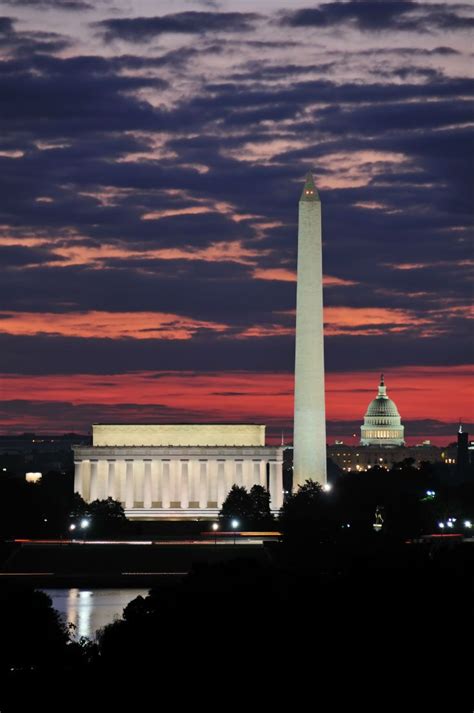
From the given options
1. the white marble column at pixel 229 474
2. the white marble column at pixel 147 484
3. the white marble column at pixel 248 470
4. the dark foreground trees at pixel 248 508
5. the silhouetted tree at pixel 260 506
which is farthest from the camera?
the white marble column at pixel 248 470

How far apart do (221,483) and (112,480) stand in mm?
8599

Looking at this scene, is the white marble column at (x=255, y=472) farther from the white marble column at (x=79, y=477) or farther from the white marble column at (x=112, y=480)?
the white marble column at (x=79, y=477)

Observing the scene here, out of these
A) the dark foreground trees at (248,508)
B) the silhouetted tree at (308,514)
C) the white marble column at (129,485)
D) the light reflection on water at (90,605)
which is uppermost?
the white marble column at (129,485)

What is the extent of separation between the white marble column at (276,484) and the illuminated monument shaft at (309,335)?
24338 mm

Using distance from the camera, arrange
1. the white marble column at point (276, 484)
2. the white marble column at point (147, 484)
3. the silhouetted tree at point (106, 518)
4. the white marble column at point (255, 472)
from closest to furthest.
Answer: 1. the silhouetted tree at point (106, 518)
2. the white marble column at point (147, 484)
3. the white marble column at point (255, 472)
4. the white marble column at point (276, 484)

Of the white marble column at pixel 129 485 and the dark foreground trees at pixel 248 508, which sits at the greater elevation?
the white marble column at pixel 129 485

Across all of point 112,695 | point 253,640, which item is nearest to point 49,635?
point 253,640

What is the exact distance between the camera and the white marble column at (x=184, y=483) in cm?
18675

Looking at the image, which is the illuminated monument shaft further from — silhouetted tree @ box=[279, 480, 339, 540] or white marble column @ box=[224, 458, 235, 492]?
white marble column @ box=[224, 458, 235, 492]

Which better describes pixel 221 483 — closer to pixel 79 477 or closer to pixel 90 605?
pixel 79 477

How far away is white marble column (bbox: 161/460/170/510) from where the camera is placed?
186750 millimetres

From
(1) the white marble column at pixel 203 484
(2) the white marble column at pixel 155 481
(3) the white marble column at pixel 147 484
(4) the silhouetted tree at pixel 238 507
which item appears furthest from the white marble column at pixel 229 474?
(4) the silhouetted tree at pixel 238 507

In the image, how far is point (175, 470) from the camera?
7407 inches

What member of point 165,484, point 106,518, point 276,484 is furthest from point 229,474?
point 106,518
